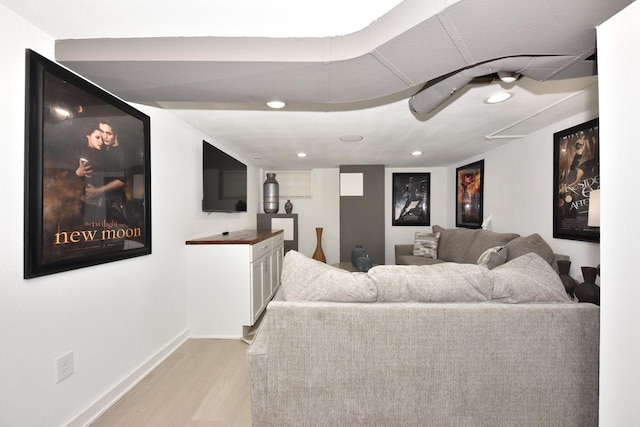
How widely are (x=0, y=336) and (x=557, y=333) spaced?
2.53 meters

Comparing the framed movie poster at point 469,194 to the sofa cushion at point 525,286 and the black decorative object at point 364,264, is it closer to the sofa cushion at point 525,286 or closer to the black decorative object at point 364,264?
the black decorative object at point 364,264

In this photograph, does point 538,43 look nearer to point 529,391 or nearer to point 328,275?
point 328,275

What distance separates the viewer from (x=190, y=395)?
184 centimetres

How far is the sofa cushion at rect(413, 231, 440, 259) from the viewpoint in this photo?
14.1 feet

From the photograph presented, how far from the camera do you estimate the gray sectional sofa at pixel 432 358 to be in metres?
1.24

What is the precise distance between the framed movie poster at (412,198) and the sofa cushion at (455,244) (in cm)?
103

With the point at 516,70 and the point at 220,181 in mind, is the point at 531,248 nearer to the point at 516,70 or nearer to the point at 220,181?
the point at 516,70

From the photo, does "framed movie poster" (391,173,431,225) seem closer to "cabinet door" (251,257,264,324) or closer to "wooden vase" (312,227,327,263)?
"wooden vase" (312,227,327,263)

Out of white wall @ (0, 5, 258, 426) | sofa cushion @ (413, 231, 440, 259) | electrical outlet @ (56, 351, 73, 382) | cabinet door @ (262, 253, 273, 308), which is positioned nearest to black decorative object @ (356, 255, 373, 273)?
sofa cushion @ (413, 231, 440, 259)

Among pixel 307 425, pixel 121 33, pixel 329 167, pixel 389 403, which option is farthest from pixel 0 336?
pixel 329 167

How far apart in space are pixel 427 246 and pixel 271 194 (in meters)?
3.05

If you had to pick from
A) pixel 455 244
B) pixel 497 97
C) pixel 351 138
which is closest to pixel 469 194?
pixel 455 244

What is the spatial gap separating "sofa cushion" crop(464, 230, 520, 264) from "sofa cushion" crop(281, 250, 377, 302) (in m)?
Answer: 2.62

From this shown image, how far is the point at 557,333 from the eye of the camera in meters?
1.24
